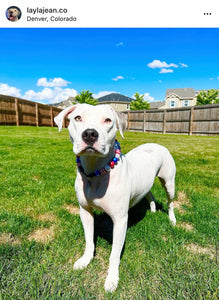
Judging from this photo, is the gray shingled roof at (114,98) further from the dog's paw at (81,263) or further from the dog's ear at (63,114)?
the dog's paw at (81,263)

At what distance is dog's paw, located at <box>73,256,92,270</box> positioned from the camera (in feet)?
5.74

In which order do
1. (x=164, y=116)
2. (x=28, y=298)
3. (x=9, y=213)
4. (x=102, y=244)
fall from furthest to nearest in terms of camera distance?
(x=164, y=116) → (x=9, y=213) → (x=102, y=244) → (x=28, y=298)

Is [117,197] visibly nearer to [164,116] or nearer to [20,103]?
[20,103]

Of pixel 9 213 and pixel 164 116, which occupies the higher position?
pixel 164 116

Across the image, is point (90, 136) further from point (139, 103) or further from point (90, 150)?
point (139, 103)

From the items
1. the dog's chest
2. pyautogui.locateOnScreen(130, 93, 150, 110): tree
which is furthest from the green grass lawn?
pyautogui.locateOnScreen(130, 93, 150, 110): tree

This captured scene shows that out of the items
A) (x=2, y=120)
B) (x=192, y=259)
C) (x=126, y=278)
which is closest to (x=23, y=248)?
(x=126, y=278)

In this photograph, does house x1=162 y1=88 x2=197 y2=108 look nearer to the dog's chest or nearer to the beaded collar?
the beaded collar

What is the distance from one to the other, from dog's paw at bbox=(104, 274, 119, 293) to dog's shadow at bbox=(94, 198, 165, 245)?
564 millimetres

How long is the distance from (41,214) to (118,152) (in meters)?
1.74

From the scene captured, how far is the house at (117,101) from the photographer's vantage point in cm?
5094

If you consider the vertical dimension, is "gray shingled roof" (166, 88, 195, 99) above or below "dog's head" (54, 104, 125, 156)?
above

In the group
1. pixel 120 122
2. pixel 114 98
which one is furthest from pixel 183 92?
pixel 120 122

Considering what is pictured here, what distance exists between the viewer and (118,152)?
180 cm
